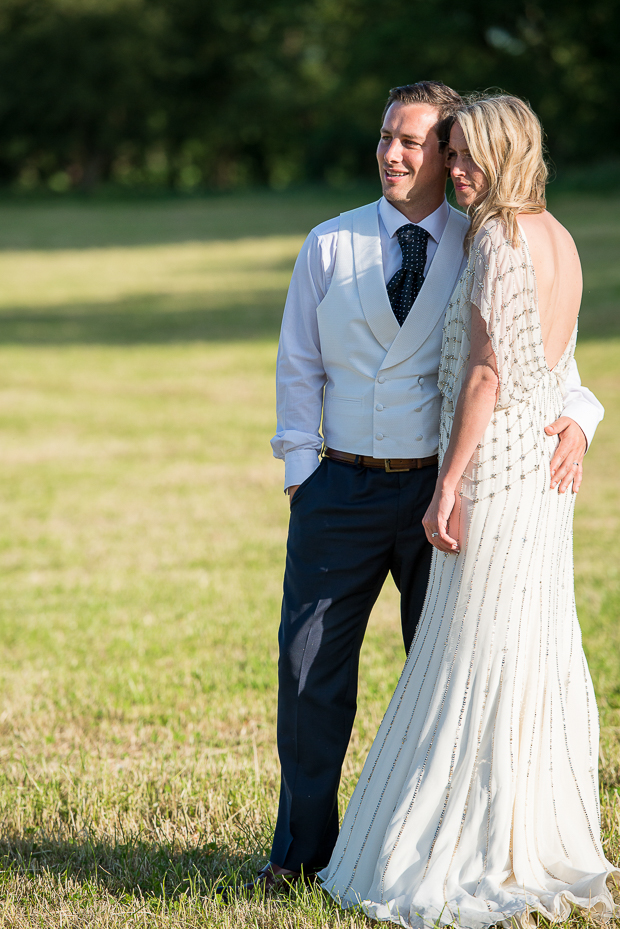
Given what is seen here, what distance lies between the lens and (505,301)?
2.60 m

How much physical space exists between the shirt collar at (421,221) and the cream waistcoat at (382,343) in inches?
1.0

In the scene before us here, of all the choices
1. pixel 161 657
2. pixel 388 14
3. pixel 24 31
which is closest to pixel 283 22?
pixel 388 14

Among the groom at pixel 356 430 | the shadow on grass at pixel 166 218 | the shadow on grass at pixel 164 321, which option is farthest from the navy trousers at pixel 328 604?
the shadow on grass at pixel 166 218

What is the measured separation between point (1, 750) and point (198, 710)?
951 millimetres

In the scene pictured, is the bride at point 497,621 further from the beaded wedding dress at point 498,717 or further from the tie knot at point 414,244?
the tie knot at point 414,244

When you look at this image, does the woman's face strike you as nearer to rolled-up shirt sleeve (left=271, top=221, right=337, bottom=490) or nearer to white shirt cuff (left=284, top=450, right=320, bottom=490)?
rolled-up shirt sleeve (left=271, top=221, right=337, bottom=490)

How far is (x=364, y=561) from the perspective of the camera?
118 inches

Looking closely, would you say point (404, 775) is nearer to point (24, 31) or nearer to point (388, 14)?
point (388, 14)

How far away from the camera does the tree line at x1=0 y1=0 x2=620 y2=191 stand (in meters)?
49.9

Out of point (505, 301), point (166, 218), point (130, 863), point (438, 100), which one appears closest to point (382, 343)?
point (505, 301)

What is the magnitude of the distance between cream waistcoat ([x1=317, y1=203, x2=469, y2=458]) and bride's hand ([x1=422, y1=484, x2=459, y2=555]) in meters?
0.24

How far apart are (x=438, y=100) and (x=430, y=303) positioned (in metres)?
0.56

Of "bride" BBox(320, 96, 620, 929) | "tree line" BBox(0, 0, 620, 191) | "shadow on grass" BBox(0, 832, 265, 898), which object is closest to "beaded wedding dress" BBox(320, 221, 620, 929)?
"bride" BBox(320, 96, 620, 929)

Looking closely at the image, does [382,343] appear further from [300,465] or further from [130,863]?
[130,863]
